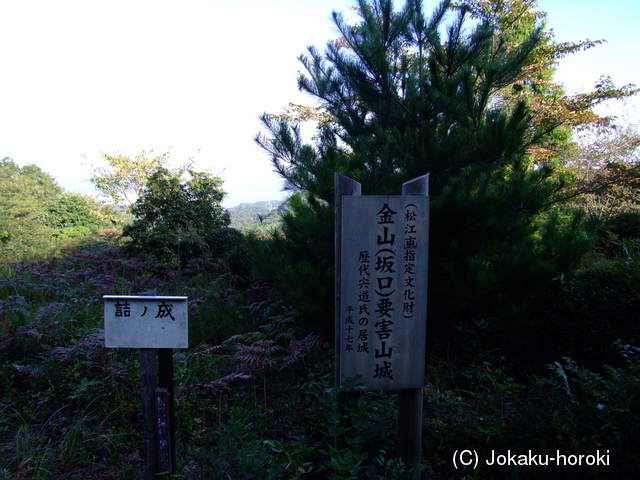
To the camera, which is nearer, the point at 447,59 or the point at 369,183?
the point at 369,183

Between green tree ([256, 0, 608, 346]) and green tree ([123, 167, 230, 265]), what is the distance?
390 centimetres

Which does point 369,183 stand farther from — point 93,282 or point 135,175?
point 135,175

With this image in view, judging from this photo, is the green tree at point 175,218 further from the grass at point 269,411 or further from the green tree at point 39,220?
the grass at point 269,411

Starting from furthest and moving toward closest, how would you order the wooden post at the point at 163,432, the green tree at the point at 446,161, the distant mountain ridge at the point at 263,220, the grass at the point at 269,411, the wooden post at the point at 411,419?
1. the distant mountain ridge at the point at 263,220
2. the green tree at the point at 446,161
3. the wooden post at the point at 411,419
4. the wooden post at the point at 163,432
5. the grass at the point at 269,411

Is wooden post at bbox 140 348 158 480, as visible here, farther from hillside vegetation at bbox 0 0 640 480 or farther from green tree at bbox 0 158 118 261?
green tree at bbox 0 158 118 261

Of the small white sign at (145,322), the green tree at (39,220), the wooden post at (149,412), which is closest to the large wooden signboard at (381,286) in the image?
the small white sign at (145,322)

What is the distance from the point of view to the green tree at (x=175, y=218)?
24.5 feet

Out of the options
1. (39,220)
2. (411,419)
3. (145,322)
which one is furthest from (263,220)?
(39,220)

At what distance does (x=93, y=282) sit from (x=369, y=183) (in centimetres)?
397

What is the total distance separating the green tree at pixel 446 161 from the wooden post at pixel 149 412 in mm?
1488

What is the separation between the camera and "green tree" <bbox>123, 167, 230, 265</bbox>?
7.47 metres

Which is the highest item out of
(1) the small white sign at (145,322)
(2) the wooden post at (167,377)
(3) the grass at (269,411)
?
(1) the small white sign at (145,322)

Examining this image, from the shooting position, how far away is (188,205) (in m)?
8.20

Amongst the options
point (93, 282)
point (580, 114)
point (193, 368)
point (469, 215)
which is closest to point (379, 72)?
point (469, 215)
